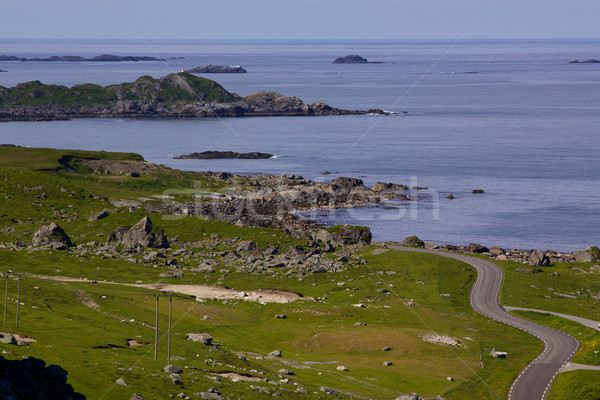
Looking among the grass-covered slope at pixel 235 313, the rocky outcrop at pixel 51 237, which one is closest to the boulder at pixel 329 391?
the grass-covered slope at pixel 235 313

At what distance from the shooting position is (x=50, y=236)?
110438mm

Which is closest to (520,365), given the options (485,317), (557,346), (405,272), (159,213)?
(557,346)

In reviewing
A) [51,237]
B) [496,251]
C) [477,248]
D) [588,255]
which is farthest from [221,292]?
[588,255]

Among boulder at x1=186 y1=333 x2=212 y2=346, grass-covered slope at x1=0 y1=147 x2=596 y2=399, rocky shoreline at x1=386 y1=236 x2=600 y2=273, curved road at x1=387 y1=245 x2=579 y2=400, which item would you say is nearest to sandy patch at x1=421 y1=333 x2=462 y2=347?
grass-covered slope at x1=0 y1=147 x2=596 y2=399

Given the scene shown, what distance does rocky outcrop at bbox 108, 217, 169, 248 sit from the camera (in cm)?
11512

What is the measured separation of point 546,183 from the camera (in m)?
187

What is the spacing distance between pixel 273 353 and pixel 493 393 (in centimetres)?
2082

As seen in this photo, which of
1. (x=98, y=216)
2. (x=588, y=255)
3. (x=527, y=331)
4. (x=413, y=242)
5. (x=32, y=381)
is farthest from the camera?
(x=413, y=242)

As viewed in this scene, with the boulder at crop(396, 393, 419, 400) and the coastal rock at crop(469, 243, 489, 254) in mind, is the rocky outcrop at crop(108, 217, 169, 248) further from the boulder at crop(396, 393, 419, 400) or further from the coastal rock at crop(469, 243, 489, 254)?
the boulder at crop(396, 393, 419, 400)

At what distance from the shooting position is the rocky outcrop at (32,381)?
42188mm

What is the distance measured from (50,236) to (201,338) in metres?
48.0

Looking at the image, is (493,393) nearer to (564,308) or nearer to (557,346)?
(557,346)

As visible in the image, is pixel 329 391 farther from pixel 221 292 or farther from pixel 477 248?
pixel 477 248

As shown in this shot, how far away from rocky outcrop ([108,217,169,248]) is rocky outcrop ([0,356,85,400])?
6757 centimetres
